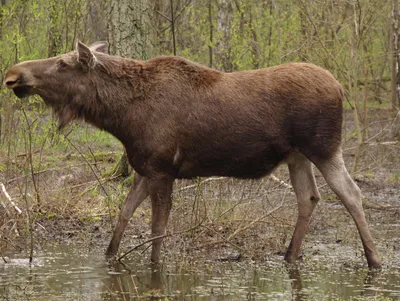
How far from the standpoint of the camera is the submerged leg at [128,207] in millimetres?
8703

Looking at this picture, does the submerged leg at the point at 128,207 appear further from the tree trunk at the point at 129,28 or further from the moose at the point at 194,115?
the tree trunk at the point at 129,28

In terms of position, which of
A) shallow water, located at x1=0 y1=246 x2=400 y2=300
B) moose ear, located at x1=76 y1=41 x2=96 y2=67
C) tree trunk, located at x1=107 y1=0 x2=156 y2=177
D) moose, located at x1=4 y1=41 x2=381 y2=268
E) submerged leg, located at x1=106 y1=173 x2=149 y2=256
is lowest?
shallow water, located at x1=0 y1=246 x2=400 y2=300

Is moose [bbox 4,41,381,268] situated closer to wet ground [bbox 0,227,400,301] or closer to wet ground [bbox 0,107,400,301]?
wet ground [bbox 0,227,400,301]

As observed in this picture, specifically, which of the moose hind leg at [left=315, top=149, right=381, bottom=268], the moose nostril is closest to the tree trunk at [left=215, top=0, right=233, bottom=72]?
the moose hind leg at [left=315, top=149, right=381, bottom=268]

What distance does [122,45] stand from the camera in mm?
11156

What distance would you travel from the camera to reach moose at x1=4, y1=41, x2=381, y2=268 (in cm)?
827

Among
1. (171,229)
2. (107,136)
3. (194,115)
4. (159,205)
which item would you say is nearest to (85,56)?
(194,115)

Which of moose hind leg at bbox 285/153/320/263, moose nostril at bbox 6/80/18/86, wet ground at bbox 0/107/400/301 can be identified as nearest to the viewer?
wet ground at bbox 0/107/400/301

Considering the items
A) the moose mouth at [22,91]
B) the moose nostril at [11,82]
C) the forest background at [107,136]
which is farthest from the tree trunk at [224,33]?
the moose nostril at [11,82]

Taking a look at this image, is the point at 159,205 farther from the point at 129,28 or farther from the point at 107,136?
the point at 107,136

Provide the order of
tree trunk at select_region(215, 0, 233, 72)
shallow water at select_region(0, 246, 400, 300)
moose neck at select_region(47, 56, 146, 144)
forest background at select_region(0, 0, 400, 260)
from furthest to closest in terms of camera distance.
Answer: tree trunk at select_region(215, 0, 233, 72) → forest background at select_region(0, 0, 400, 260) → moose neck at select_region(47, 56, 146, 144) → shallow water at select_region(0, 246, 400, 300)

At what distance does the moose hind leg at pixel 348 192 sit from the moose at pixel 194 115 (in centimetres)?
1

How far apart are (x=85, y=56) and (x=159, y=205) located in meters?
1.65

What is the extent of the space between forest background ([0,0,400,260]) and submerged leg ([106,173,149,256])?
509mm
